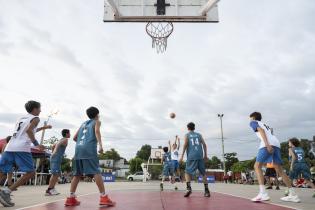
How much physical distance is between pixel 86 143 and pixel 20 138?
1.28 m

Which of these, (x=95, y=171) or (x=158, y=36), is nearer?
(x=95, y=171)

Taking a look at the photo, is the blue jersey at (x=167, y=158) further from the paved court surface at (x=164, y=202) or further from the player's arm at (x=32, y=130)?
the player's arm at (x=32, y=130)

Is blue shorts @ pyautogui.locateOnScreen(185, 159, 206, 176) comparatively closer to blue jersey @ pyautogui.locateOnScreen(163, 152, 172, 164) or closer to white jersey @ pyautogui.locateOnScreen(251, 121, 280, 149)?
white jersey @ pyautogui.locateOnScreen(251, 121, 280, 149)

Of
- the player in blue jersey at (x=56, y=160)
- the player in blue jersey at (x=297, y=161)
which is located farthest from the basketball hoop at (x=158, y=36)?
the player in blue jersey at (x=297, y=161)

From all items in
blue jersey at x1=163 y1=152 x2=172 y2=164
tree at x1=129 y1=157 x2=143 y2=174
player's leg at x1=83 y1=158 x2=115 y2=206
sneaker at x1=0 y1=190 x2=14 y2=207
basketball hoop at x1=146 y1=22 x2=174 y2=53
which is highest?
basketball hoop at x1=146 y1=22 x2=174 y2=53

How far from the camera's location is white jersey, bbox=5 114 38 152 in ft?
19.6

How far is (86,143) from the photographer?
6.02 metres

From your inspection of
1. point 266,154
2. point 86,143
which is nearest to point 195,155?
point 266,154

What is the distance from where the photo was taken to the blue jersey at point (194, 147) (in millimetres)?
8398

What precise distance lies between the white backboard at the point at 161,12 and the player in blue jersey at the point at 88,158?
526 centimetres

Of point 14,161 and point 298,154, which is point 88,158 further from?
point 298,154

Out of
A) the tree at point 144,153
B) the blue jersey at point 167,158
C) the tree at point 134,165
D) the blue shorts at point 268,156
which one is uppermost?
the tree at point 144,153

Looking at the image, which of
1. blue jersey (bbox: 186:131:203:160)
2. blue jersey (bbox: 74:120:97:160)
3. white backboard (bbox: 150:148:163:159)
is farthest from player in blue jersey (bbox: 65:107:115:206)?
white backboard (bbox: 150:148:163:159)

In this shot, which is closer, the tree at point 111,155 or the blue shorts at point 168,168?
the blue shorts at point 168,168
